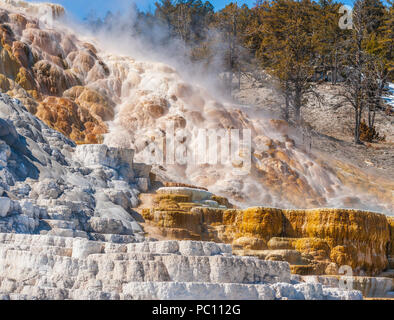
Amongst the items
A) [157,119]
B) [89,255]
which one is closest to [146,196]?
[157,119]

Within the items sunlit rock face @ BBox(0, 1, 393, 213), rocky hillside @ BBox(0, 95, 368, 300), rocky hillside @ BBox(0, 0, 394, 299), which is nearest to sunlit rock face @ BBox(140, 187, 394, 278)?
rocky hillside @ BBox(0, 0, 394, 299)

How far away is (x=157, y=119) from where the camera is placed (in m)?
21.6

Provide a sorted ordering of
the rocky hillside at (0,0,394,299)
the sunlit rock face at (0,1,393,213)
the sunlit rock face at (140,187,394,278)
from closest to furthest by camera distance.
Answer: the rocky hillside at (0,0,394,299)
the sunlit rock face at (140,187,394,278)
the sunlit rock face at (0,1,393,213)

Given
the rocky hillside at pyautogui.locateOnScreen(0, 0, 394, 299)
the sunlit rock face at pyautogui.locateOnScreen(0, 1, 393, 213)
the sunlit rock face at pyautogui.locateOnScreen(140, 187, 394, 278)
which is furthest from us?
the sunlit rock face at pyautogui.locateOnScreen(0, 1, 393, 213)

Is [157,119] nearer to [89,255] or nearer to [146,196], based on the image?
[146,196]

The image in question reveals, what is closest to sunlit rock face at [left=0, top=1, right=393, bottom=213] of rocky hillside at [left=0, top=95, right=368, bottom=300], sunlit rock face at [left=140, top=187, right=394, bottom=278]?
sunlit rock face at [left=140, top=187, right=394, bottom=278]

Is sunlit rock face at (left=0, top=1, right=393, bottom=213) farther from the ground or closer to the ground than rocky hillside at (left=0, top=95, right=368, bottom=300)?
farther from the ground

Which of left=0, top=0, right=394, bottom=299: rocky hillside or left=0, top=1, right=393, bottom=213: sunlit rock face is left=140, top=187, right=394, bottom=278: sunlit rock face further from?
left=0, top=1, right=393, bottom=213: sunlit rock face

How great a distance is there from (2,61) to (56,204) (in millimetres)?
9932

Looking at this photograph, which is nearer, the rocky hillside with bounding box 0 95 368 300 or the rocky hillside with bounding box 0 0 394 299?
the rocky hillside with bounding box 0 95 368 300

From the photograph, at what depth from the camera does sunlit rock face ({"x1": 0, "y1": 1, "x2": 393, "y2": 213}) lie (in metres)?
19.9

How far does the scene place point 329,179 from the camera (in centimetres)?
2188
